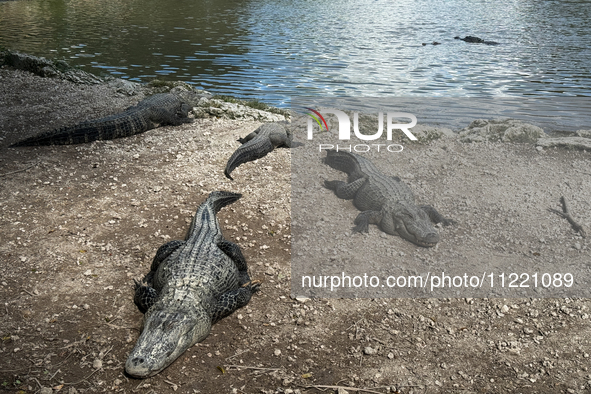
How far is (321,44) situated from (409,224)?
559 inches

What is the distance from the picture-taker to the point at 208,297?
405cm

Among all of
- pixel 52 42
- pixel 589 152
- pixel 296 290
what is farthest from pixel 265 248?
pixel 52 42

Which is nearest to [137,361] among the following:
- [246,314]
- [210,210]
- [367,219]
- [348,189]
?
[246,314]

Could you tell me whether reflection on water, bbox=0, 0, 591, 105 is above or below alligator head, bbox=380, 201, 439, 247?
above

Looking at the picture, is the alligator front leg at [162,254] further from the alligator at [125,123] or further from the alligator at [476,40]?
the alligator at [476,40]

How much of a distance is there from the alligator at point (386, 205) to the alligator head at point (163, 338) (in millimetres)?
2478

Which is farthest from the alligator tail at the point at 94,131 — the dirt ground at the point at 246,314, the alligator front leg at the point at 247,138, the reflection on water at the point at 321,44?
the reflection on water at the point at 321,44

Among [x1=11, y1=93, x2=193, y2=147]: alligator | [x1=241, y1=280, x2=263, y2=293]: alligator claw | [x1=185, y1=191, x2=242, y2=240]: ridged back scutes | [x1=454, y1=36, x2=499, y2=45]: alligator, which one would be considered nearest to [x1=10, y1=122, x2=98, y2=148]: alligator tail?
[x1=11, y1=93, x2=193, y2=147]: alligator

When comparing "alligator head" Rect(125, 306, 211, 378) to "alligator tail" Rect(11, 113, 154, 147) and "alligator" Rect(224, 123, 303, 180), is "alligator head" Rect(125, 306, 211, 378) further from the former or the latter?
"alligator tail" Rect(11, 113, 154, 147)

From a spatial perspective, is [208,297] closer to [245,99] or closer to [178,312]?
[178,312]

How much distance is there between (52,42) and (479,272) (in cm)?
1877

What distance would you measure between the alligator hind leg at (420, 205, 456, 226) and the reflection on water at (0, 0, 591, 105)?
7.11 meters

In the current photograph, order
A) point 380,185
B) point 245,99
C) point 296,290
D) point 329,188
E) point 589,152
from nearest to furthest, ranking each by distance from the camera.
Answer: point 296,290, point 380,185, point 329,188, point 589,152, point 245,99

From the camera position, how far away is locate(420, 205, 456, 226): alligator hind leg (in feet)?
18.7
